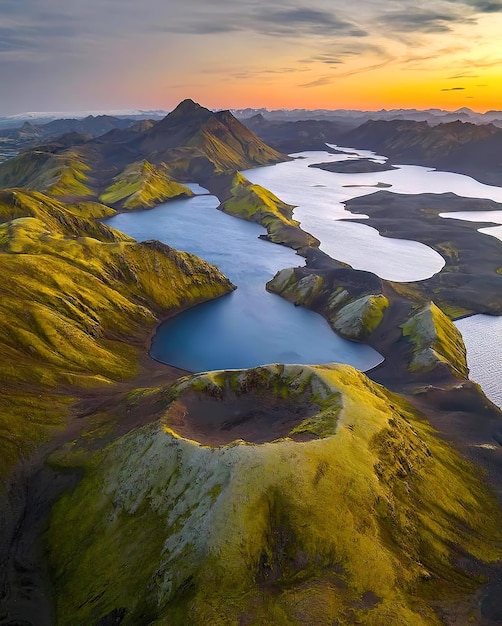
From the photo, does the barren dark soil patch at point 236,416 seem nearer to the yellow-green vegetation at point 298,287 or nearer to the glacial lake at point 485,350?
the glacial lake at point 485,350

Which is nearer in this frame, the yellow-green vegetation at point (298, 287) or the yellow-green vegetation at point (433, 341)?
the yellow-green vegetation at point (433, 341)

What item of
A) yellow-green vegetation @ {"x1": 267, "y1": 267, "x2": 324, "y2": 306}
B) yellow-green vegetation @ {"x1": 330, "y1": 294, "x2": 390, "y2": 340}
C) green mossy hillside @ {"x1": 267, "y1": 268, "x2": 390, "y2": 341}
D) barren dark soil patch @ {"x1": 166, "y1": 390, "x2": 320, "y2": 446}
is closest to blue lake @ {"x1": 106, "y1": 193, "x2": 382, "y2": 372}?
yellow-green vegetation @ {"x1": 330, "y1": 294, "x2": 390, "y2": 340}

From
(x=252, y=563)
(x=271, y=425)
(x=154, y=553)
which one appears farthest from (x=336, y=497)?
(x=154, y=553)

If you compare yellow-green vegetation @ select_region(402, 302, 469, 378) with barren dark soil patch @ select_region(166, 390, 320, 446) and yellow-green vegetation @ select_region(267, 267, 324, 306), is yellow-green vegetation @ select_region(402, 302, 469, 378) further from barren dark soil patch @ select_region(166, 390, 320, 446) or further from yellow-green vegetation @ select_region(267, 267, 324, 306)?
barren dark soil patch @ select_region(166, 390, 320, 446)

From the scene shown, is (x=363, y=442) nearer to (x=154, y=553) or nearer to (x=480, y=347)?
(x=154, y=553)

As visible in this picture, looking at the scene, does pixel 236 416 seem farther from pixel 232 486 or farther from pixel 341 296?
pixel 341 296

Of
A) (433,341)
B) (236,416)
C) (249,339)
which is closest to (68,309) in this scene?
(249,339)

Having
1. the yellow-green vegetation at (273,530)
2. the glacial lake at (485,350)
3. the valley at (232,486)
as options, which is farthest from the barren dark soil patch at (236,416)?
the glacial lake at (485,350)
